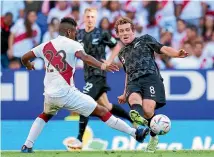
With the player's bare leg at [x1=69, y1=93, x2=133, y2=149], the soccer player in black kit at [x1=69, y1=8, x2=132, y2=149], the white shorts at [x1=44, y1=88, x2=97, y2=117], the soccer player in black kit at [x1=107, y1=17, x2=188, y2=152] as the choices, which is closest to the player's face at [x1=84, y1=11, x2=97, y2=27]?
the soccer player in black kit at [x1=69, y1=8, x2=132, y2=149]

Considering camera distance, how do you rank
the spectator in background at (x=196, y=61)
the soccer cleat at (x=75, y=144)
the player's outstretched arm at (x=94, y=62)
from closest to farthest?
the player's outstretched arm at (x=94, y=62) → the soccer cleat at (x=75, y=144) → the spectator in background at (x=196, y=61)

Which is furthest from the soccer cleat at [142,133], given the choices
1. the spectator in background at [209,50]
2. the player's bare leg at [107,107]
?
the spectator in background at [209,50]

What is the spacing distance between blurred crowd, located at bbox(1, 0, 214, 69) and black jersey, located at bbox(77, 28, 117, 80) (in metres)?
3.57

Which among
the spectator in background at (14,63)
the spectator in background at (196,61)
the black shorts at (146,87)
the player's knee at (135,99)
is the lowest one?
the player's knee at (135,99)

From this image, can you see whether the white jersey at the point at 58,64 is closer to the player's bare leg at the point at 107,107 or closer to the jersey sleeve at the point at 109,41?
the player's bare leg at the point at 107,107

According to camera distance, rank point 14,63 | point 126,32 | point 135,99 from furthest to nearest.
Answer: point 14,63 < point 126,32 < point 135,99

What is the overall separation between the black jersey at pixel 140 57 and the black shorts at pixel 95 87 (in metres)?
2.40

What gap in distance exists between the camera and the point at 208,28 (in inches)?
689

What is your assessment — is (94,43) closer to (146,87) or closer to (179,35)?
(146,87)

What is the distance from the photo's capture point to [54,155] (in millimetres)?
10172

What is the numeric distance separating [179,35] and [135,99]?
22.1 feet

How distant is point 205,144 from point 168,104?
1.56 metres

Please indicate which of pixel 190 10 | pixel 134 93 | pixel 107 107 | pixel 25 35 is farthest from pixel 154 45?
pixel 25 35

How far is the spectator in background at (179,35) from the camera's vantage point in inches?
686
